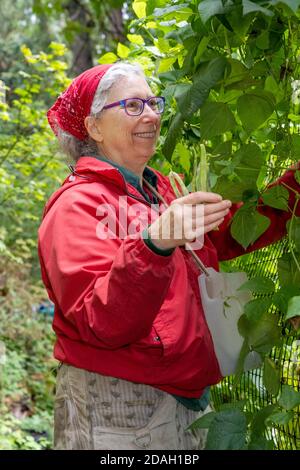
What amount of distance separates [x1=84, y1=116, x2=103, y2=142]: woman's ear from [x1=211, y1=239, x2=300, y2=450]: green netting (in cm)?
A: 60

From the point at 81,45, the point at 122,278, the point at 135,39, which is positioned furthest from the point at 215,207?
the point at 81,45

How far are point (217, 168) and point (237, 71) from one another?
256 millimetres

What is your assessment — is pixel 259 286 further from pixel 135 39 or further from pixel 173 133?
pixel 135 39

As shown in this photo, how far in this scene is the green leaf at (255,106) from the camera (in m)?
1.68

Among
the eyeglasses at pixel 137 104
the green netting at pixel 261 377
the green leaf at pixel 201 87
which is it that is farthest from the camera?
the eyeglasses at pixel 137 104

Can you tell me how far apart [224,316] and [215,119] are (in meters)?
0.53

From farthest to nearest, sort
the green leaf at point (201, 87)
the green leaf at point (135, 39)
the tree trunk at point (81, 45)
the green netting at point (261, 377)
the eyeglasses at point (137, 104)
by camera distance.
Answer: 1. the tree trunk at point (81, 45)
2. the green leaf at point (135, 39)
3. the eyeglasses at point (137, 104)
4. the green netting at point (261, 377)
5. the green leaf at point (201, 87)

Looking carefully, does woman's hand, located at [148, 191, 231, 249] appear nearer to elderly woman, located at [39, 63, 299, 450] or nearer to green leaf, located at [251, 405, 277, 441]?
elderly woman, located at [39, 63, 299, 450]

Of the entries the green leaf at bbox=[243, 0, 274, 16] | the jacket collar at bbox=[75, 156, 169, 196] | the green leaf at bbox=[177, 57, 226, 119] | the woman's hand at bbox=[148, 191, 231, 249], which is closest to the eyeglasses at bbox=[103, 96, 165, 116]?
the jacket collar at bbox=[75, 156, 169, 196]

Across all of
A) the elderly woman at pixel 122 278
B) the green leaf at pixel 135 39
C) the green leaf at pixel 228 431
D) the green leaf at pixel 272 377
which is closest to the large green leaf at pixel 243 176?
the elderly woman at pixel 122 278

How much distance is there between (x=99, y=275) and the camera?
5.57 ft

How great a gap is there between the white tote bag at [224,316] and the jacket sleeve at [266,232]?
0.28 m

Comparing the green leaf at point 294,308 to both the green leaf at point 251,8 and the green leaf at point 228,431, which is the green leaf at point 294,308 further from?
the green leaf at point 251,8

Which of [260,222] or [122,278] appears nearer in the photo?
[122,278]
